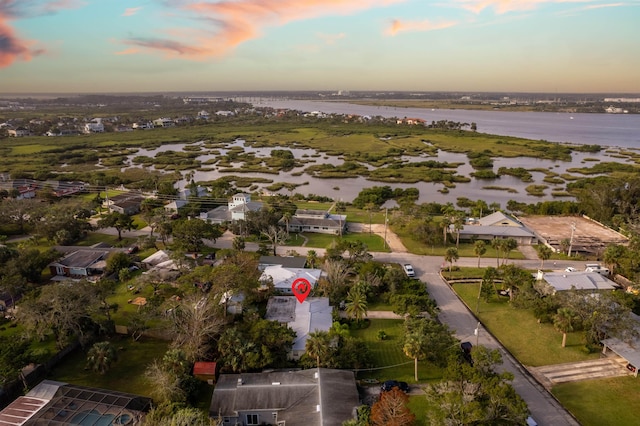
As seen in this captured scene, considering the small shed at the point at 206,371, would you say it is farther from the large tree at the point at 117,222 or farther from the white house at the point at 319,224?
the large tree at the point at 117,222

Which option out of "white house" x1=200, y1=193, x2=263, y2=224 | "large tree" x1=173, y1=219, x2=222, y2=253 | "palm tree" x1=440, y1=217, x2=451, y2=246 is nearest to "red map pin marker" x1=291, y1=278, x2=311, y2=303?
"large tree" x1=173, y1=219, x2=222, y2=253

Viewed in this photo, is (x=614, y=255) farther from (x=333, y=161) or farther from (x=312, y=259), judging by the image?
(x=333, y=161)

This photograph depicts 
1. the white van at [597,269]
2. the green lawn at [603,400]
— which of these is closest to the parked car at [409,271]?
the green lawn at [603,400]

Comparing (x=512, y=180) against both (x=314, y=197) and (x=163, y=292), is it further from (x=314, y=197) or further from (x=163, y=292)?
(x=163, y=292)

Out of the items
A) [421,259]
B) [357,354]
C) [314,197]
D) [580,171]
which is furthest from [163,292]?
[580,171]

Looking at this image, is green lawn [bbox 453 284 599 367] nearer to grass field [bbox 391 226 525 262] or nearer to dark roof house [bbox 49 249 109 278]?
grass field [bbox 391 226 525 262]

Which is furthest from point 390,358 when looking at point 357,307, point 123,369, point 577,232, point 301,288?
point 577,232
